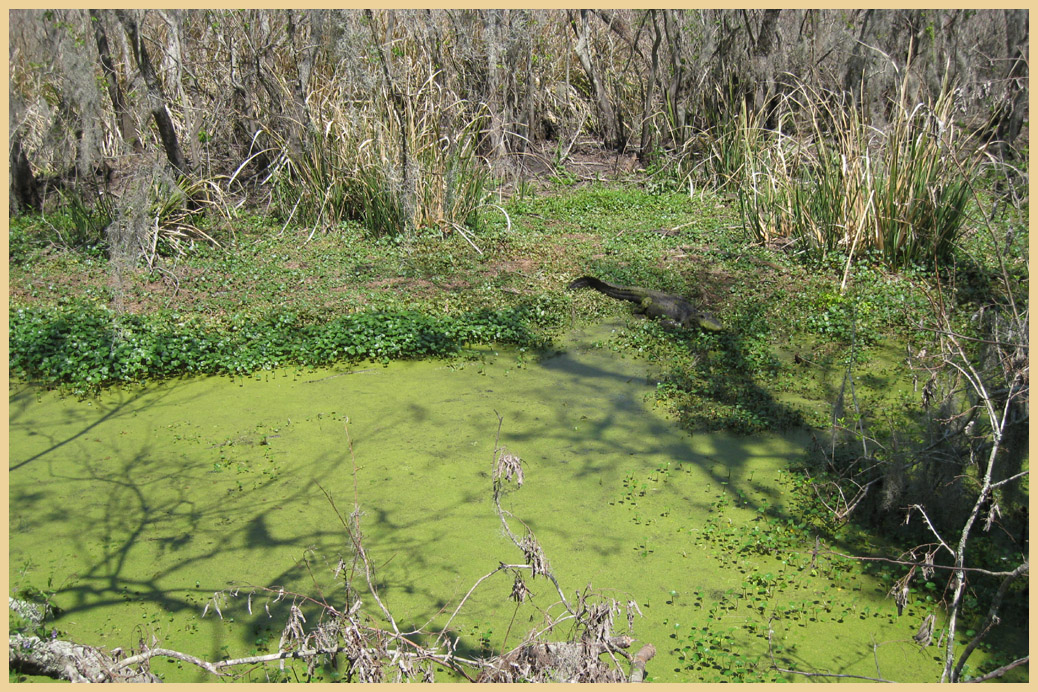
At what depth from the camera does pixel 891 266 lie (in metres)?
6.61

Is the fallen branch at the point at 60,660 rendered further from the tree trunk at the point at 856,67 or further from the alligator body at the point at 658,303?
the tree trunk at the point at 856,67

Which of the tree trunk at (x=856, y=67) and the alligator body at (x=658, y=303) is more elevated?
the tree trunk at (x=856, y=67)

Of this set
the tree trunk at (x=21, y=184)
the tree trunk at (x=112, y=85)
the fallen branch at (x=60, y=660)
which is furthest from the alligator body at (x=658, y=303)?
the tree trunk at (x=21, y=184)

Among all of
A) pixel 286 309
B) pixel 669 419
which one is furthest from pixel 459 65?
pixel 669 419

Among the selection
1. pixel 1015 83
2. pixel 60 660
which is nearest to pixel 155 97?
pixel 60 660

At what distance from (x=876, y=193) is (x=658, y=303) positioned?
1.99m

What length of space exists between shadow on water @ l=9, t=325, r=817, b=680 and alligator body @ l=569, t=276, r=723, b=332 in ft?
2.88

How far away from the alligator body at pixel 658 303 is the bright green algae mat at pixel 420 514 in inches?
37.1

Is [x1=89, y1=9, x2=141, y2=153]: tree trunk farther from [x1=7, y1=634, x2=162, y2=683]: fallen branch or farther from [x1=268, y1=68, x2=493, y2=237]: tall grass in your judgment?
[x1=7, y1=634, x2=162, y2=683]: fallen branch

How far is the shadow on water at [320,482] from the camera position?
3182mm

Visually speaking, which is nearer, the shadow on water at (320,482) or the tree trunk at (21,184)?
the shadow on water at (320,482)

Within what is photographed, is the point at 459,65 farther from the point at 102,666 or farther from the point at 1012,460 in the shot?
the point at 102,666

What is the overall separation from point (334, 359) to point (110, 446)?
1.47 meters

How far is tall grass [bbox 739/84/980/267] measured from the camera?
620 centimetres
